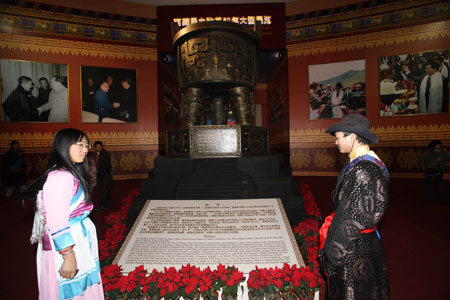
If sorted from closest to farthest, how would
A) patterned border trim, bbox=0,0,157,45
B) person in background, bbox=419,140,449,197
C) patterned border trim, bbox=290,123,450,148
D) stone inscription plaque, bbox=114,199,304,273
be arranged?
1. stone inscription plaque, bbox=114,199,304,273
2. person in background, bbox=419,140,449,197
3. patterned border trim, bbox=290,123,450,148
4. patterned border trim, bbox=0,0,157,45

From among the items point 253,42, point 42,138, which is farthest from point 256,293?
point 42,138

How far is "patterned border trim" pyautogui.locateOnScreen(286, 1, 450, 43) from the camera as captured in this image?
24.3ft

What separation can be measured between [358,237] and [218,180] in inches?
103

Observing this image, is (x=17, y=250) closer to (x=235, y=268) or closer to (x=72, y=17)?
(x=235, y=268)

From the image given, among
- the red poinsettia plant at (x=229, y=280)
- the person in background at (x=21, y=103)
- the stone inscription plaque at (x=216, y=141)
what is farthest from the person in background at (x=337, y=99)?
the person in background at (x=21, y=103)

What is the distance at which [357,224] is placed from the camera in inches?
52.1

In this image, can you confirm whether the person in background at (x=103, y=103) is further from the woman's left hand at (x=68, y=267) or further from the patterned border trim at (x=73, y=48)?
the woman's left hand at (x=68, y=267)

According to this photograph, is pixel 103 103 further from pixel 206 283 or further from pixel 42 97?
pixel 206 283

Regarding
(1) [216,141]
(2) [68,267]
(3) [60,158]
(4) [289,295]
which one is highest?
(1) [216,141]

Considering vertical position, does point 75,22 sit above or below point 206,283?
above

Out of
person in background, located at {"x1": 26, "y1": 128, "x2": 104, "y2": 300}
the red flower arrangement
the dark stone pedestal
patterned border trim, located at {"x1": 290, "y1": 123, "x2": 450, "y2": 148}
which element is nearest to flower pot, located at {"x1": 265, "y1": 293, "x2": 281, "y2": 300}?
the red flower arrangement

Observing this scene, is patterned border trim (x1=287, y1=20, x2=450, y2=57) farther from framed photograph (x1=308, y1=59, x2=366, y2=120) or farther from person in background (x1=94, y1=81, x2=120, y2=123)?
person in background (x1=94, y1=81, x2=120, y2=123)

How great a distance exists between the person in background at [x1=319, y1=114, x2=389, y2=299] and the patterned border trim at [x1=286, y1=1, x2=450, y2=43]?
8571 millimetres

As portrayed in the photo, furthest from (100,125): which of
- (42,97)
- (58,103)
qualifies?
(42,97)
